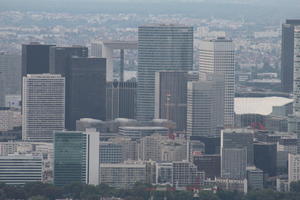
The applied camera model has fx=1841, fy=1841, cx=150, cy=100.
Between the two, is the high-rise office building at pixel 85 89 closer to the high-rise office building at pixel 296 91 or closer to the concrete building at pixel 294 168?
the high-rise office building at pixel 296 91

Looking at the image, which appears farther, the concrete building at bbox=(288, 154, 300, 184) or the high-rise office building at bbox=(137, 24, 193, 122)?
the high-rise office building at bbox=(137, 24, 193, 122)

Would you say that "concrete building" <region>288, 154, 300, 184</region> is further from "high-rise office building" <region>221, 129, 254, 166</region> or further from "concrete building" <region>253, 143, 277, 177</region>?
"high-rise office building" <region>221, 129, 254, 166</region>

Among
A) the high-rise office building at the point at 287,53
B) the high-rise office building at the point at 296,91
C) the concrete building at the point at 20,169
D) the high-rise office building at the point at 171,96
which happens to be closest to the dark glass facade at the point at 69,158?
the concrete building at the point at 20,169

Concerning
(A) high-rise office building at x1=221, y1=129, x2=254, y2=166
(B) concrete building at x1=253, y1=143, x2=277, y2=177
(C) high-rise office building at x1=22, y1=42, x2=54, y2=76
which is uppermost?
(C) high-rise office building at x1=22, y1=42, x2=54, y2=76

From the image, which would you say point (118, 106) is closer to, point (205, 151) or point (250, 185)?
point (205, 151)

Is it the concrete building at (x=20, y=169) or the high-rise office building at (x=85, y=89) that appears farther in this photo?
the high-rise office building at (x=85, y=89)

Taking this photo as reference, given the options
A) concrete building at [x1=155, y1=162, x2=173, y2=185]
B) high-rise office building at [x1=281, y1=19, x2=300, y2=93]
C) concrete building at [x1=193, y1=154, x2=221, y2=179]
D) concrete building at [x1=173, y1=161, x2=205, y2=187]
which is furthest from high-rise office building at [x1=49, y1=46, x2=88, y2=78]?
concrete building at [x1=173, y1=161, x2=205, y2=187]
